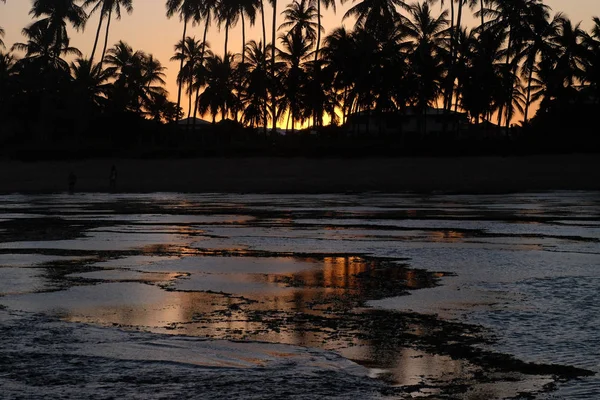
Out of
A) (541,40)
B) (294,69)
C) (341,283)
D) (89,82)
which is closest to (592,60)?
(541,40)

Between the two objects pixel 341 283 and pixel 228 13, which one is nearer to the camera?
pixel 341 283

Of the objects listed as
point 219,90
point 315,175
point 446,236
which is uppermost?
point 219,90

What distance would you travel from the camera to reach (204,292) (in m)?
9.20

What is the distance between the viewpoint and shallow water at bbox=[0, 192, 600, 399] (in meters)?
6.44

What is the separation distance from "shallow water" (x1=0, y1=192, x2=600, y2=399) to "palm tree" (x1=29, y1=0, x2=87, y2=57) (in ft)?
186

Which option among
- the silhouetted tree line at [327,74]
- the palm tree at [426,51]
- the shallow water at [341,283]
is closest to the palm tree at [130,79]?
the silhouetted tree line at [327,74]

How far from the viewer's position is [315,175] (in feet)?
167

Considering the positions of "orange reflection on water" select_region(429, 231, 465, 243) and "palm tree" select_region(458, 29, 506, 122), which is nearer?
"orange reflection on water" select_region(429, 231, 465, 243)

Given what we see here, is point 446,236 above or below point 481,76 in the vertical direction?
A: below

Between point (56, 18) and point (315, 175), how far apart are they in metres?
32.6

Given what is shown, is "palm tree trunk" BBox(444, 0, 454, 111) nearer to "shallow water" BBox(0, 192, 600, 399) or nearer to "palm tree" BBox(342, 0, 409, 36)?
"palm tree" BBox(342, 0, 409, 36)

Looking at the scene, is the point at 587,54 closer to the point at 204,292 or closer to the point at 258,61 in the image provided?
the point at 258,61

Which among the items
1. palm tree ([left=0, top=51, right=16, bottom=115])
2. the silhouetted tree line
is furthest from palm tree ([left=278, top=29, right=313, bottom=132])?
palm tree ([left=0, top=51, right=16, bottom=115])

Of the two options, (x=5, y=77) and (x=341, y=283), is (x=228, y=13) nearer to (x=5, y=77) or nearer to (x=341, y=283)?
(x=5, y=77)
